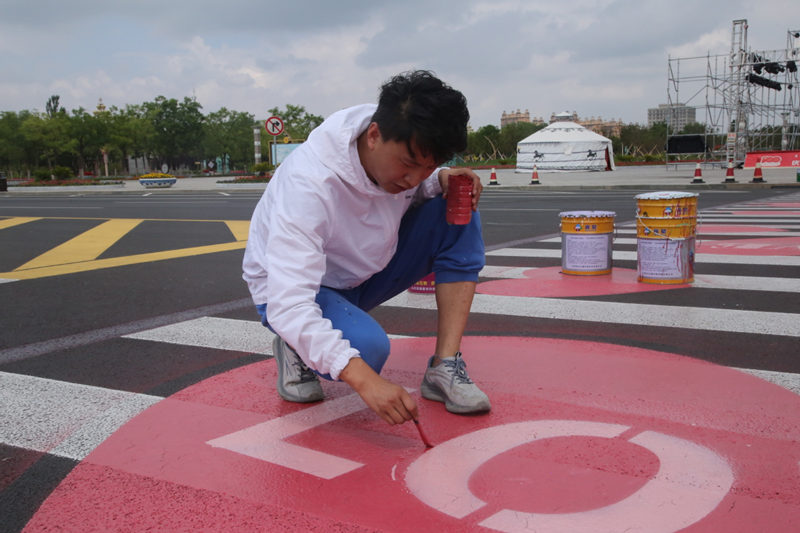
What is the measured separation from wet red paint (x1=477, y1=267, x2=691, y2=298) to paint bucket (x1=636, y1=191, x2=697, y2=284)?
0.12 meters

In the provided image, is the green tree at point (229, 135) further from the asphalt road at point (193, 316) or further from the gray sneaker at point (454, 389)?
the gray sneaker at point (454, 389)

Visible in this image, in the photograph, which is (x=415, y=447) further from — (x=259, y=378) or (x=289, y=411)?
(x=259, y=378)

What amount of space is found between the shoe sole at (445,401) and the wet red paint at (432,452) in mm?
32

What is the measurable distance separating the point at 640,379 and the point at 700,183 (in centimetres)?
1953

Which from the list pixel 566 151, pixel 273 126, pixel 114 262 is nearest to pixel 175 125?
pixel 566 151

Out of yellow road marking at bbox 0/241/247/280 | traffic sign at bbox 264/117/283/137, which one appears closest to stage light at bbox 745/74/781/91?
traffic sign at bbox 264/117/283/137

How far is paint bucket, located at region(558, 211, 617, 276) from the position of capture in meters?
5.91

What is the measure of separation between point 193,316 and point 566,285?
111 inches

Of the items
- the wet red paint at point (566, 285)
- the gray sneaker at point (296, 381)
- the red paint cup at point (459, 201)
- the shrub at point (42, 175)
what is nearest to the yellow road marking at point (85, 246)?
the wet red paint at point (566, 285)

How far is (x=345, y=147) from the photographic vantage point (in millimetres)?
2488

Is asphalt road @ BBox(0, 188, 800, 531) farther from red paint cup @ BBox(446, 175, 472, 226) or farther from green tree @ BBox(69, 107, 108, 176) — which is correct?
green tree @ BBox(69, 107, 108, 176)

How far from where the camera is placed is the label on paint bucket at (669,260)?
548 centimetres

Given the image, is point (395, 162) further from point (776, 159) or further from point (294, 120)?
point (294, 120)

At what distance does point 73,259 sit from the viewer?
792 cm
